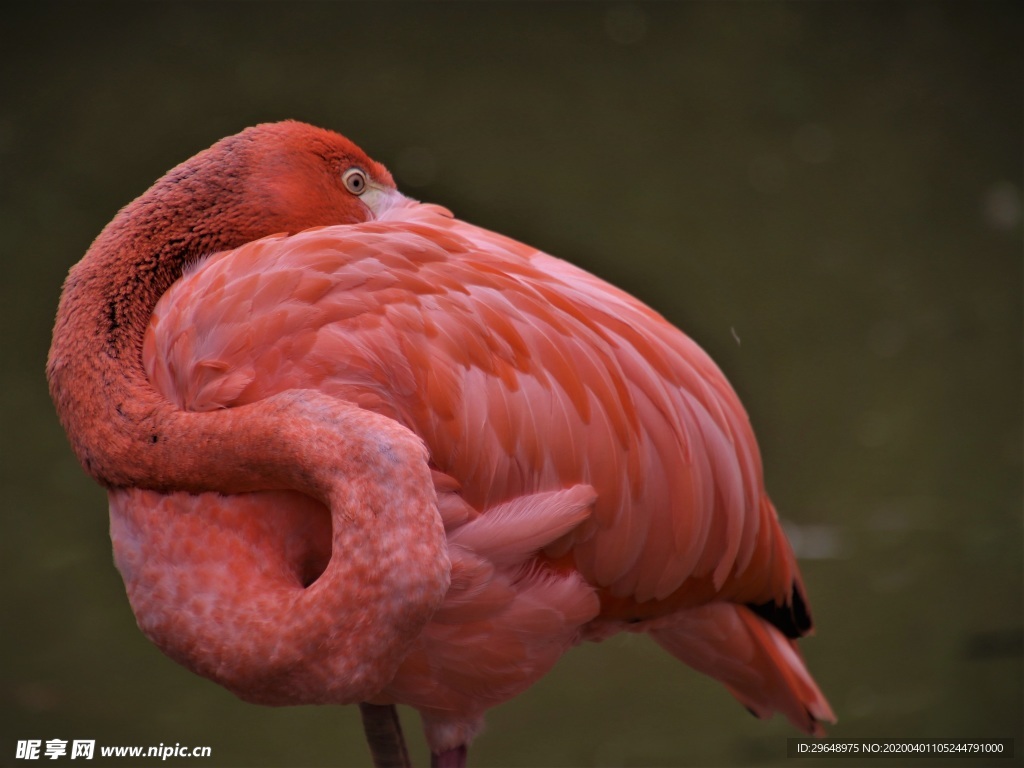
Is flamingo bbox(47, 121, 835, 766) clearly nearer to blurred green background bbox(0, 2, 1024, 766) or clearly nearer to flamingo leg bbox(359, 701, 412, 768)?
flamingo leg bbox(359, 701, 412, 768)

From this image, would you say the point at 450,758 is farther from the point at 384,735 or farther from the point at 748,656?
the point at 748,656

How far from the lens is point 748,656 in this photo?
5.53 ft

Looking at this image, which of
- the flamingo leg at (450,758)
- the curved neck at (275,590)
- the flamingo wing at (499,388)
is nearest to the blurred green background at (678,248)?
the flamingo leg at (450,758)

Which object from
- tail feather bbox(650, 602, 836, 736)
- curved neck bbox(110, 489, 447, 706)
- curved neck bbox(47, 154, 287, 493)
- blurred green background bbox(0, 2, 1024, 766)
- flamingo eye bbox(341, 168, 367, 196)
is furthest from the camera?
blurred green background bbox(0, 2, 1024, 766)

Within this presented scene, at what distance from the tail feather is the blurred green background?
1.10 m

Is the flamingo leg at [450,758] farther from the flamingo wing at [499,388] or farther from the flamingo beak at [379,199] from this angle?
the flamingo beak at [379,199]

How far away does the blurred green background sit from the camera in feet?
9.50

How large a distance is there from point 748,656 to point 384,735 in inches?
23.9

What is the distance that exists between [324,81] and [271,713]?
6.12 feet

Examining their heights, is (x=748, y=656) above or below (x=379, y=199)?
below

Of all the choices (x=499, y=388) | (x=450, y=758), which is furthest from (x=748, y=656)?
(x=499, y=388)

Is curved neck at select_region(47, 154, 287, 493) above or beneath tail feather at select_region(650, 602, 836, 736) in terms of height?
above

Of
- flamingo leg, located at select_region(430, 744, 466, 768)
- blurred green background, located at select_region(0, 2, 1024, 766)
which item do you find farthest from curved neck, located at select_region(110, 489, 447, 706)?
blurred green background, located at select_region(0, 2, 1024, 766)

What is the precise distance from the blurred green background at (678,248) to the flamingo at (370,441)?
155 cm
